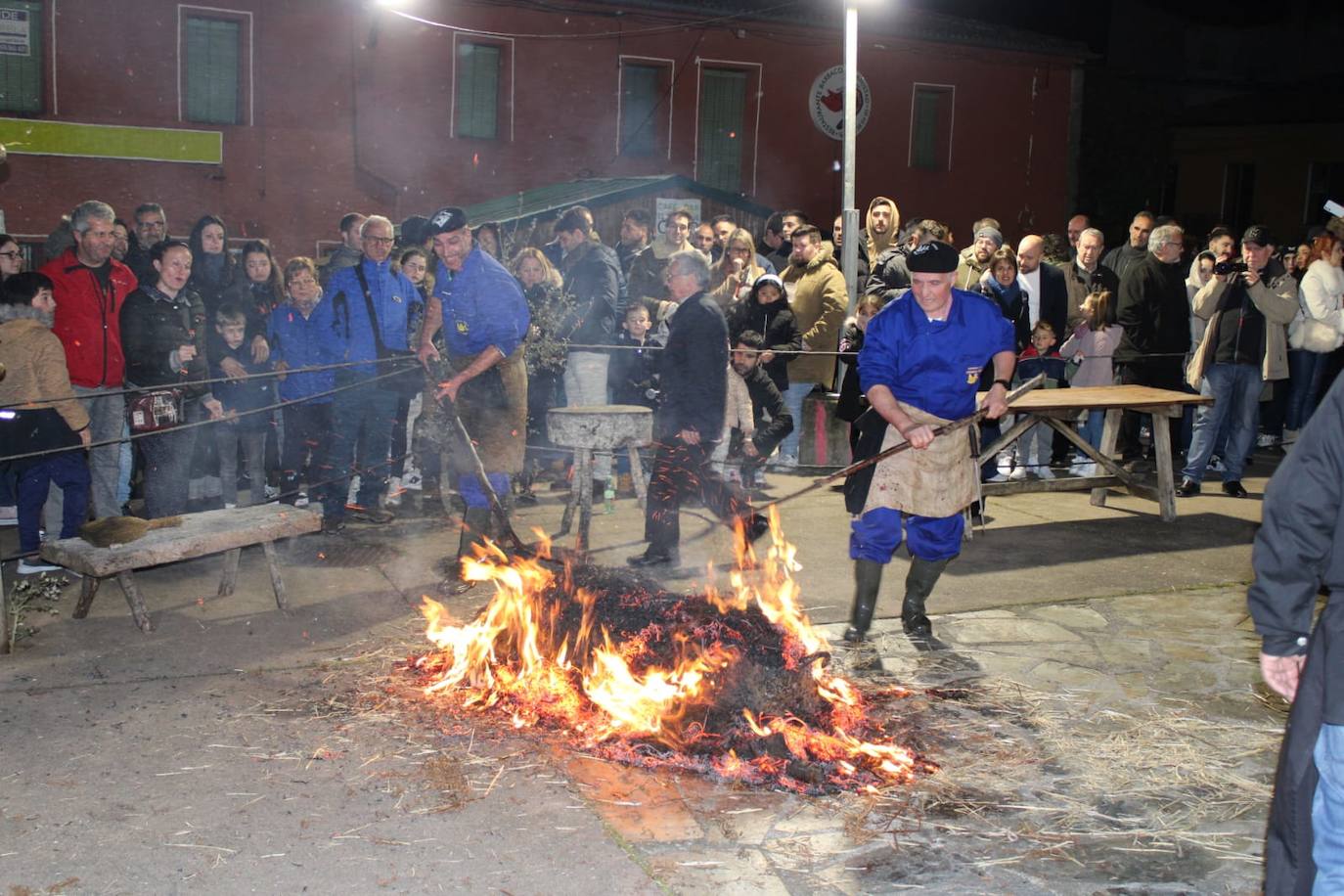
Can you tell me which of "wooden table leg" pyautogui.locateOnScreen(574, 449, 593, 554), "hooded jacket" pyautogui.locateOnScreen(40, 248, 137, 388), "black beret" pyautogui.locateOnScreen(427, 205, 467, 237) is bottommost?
"wooden table leg" pyautogui.locateOnScreen(574, 449, 593, 554)

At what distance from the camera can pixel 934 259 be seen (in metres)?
6.13

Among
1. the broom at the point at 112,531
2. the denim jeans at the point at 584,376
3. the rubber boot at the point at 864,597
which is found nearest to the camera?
the broom at the point at 112,531

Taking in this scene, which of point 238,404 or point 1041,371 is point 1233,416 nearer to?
point 1041,371

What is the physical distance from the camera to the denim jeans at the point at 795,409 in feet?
35.1

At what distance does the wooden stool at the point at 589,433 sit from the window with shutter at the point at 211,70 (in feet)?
46.0

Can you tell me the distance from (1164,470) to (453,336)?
5723mm

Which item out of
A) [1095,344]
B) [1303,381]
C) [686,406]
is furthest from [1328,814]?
[1303,381]

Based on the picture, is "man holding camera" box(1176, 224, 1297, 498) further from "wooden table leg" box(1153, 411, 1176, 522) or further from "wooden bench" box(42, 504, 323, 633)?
"wooden bench" box(42, 504, 323, 633)

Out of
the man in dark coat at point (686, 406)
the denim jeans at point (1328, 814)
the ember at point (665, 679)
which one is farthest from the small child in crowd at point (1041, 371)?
the denim jeans at point (1328, 814)

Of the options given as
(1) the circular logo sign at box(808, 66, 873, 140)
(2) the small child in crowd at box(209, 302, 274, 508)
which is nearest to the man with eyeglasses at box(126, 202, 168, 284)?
(2) the small child in crowd at box(209, 302, 274, 508)

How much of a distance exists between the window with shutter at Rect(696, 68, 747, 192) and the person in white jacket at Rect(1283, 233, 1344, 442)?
45.5 feet

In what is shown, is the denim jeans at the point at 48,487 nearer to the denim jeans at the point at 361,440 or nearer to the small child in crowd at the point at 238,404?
the small child in crowd at the point at 238,404

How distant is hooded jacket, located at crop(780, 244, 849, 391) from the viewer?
10.7 metres

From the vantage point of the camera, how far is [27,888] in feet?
12.2
